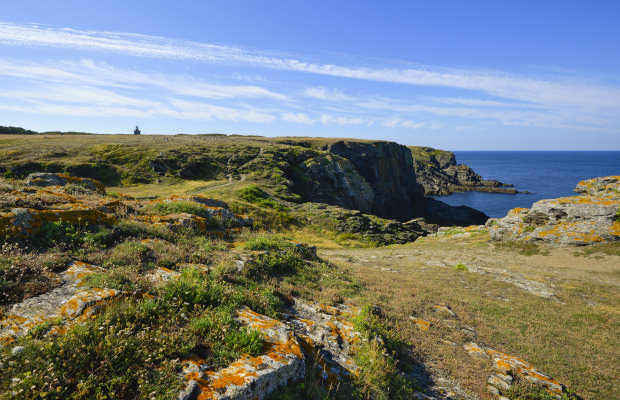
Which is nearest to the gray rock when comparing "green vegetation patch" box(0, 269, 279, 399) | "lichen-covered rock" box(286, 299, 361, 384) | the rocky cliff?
"green vegetation patch" box(0, 269, 279, 399)

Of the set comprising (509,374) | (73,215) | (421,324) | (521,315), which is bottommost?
(521,315)

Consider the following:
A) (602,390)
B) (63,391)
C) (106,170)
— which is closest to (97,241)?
(63,391)

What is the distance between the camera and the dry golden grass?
814 cm

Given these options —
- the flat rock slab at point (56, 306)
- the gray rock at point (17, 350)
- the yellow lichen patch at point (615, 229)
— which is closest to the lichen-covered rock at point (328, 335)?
the flat rock slab at point (56, 306)

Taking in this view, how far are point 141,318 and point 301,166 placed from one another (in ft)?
233

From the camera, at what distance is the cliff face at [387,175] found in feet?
292

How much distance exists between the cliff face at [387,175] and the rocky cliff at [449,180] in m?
33.3

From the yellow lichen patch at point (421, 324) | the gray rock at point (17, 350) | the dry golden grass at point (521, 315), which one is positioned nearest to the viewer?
the gray rock at point (17, 350)

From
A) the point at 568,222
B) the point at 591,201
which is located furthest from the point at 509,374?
the point at 591,201

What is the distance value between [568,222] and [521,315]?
1849 cm

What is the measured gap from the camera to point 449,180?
144 m

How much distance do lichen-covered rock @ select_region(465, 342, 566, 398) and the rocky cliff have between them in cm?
12808

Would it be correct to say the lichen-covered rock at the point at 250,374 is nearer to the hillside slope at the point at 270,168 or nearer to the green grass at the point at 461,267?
the green grass at the point at 461,267

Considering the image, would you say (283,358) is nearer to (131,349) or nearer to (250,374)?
(250,374)
